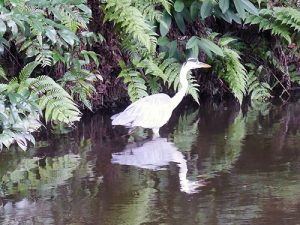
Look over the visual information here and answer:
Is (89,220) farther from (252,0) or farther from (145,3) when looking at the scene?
(252,0)

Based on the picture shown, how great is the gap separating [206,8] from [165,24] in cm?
60

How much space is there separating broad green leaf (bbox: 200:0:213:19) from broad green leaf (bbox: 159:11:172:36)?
503 millimetres

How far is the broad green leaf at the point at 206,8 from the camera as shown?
931 centimetres

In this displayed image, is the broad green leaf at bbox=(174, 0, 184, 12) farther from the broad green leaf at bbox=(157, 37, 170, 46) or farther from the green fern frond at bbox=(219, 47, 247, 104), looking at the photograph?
the green fern frond at bbox=(219, 47, 247, 104)

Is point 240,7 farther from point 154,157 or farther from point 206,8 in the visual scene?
point 154,157

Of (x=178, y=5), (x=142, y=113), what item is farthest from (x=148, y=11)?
(x=142, y=113)

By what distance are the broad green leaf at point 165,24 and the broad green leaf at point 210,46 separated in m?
0.49

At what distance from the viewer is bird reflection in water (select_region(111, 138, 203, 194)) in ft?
21.5

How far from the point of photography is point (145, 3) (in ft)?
31.0

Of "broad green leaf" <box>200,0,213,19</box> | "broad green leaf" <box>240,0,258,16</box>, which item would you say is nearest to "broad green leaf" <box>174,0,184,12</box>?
"broad green leaf" <box>200,0,213,19</box>

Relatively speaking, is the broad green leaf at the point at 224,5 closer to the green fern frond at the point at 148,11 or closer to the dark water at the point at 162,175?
the green fern frond at the point at 148,11

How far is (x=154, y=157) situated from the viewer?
276 inches

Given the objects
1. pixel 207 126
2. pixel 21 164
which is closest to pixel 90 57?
pixel 207 126

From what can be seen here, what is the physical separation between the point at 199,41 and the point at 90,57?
1544 mm
